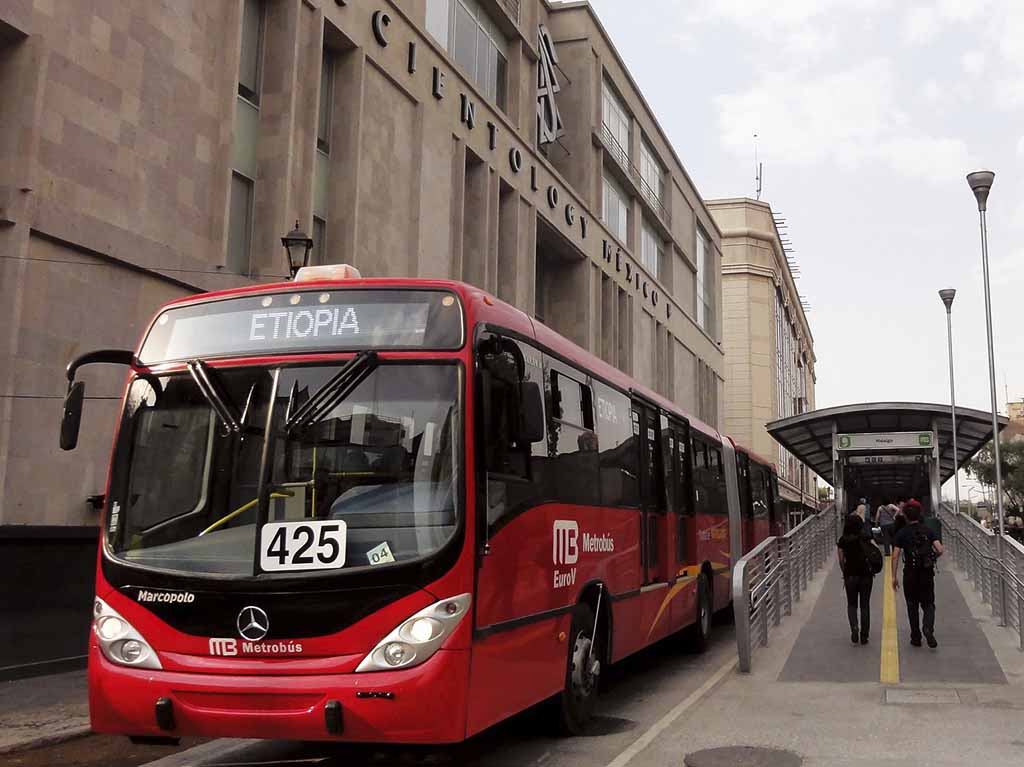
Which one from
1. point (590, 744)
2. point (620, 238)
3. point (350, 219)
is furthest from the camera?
point (620, 238)

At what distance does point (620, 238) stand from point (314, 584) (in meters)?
33.0

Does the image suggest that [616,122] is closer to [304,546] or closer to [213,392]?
[213,392]

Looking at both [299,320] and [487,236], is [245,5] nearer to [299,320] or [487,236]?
[487,236]

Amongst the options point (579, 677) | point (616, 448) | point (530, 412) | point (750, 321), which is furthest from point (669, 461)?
point (750, 321)

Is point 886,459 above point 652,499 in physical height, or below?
above

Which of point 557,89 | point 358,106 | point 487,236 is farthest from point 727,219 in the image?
point 358,106

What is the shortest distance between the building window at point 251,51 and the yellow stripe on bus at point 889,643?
1316cm

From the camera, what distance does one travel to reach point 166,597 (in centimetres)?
630

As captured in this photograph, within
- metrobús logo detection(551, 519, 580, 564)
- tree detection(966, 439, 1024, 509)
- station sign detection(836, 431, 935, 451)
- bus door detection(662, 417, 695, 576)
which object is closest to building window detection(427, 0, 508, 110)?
bus door detection(662, 417, 695, 576)

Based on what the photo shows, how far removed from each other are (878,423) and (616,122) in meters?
14.2

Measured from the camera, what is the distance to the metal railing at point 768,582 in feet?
37.2

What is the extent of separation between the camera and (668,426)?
1256 cm

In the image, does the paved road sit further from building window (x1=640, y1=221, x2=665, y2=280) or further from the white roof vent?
building window (x1=640, y1=221, x2=665, y2=280)

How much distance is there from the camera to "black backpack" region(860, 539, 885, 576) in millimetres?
12945
